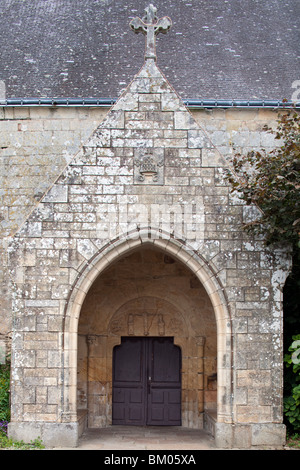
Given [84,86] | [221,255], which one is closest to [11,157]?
[84,86]

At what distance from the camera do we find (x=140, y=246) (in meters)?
7.74

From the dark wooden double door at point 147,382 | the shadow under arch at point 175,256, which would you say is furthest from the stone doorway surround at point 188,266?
the dark wooden double door at point 147,382

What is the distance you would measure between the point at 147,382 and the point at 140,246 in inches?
115

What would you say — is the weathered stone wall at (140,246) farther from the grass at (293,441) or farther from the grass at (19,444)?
the grass at (293,441)

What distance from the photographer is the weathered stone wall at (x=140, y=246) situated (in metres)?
7.34

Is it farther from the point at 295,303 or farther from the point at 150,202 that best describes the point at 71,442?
the point at 295,303

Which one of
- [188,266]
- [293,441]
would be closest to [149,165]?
[188,266]

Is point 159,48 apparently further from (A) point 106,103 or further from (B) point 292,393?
(B) point 292,393

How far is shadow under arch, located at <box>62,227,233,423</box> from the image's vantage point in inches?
290

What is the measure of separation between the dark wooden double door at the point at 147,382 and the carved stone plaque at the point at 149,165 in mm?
3235

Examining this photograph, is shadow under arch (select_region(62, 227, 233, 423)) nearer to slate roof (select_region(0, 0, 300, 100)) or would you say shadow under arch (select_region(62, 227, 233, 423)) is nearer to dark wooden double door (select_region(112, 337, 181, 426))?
dark wooden double door (select_region(112, 337, 181, 426))

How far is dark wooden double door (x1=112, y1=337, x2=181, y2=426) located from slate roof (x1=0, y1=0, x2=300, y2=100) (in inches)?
191

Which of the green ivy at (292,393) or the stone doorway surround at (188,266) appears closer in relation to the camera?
the stone doorway surround at (188,266)

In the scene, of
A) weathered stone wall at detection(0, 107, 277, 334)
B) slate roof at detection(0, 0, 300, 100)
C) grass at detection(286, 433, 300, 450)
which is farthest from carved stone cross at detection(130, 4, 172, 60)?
grass at detection(286, 433, 300, 450)
